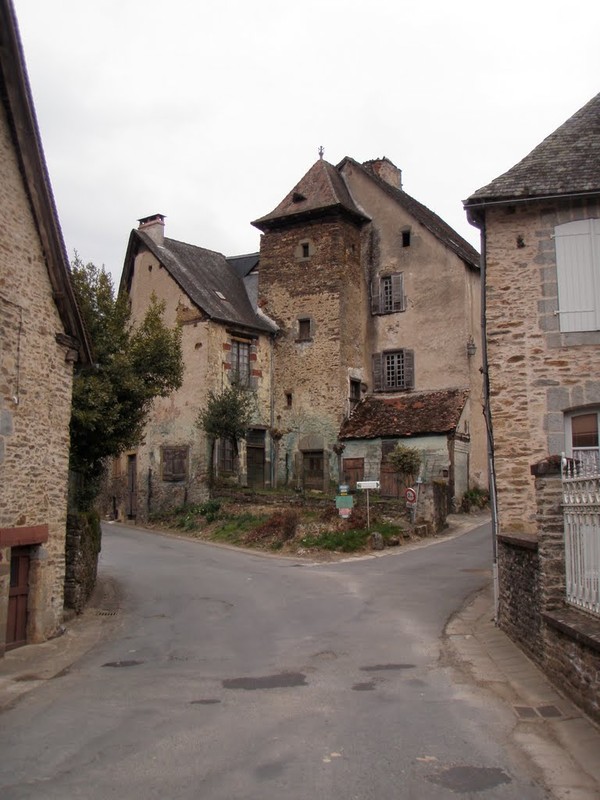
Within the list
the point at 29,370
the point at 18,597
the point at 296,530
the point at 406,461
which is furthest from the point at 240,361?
the point at 18,597

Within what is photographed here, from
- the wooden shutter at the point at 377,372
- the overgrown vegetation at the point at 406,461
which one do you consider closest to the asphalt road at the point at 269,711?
the overgrown vegetation at the point at 406,461

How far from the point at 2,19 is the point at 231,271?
2402 cm

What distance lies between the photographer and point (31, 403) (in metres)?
12.2

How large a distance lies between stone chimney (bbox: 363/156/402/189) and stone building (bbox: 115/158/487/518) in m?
1.18

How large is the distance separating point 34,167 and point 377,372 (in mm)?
20178

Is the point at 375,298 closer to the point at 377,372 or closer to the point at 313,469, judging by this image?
the point at 377,372

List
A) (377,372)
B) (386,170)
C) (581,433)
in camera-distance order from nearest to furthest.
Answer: (581,433)
(377,372)
(386,170)

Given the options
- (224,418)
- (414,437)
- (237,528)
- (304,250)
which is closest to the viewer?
(237,528)

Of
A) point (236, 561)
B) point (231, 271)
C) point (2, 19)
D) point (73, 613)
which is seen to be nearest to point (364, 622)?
point (73, 613)

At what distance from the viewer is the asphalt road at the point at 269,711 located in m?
5.79

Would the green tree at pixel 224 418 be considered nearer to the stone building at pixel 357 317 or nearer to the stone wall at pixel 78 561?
the stone building at pixel 357 317

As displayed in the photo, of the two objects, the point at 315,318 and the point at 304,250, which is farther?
the point at 304,250

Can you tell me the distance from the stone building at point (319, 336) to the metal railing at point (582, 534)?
1919 centimetres

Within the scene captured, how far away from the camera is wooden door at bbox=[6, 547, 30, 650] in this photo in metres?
11.8
